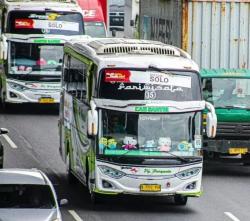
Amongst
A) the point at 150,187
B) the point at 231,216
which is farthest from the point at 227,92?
the point at 150,187

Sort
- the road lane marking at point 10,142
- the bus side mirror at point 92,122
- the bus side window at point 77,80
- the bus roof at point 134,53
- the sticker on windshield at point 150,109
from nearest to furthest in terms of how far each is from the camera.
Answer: the bus side mirror at point 92,122 < the sticker on windshield at point 150,109 < the bus roof at point 134,53 < the bus side window at point 77,80 < the road lane marking at point 10,142

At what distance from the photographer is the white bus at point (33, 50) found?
3875 centimetres

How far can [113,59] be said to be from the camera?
2320 cm

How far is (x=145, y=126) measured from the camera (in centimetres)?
→ 2306

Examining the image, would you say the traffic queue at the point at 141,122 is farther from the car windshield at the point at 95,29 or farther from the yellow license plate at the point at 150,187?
the car windshield at the point at 95,29

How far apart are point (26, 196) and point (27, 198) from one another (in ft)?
0.13

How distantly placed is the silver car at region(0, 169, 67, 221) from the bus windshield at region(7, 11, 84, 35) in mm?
19322

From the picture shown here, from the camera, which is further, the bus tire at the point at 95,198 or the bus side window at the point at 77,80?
the bus side window at the point at 77,80

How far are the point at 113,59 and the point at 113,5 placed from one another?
4927 centimetres

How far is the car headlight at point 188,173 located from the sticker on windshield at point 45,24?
1660cm

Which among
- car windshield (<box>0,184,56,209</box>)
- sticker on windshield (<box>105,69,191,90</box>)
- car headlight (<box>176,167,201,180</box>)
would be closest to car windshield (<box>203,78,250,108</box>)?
car headlight (<box>176,167,201,180</box>)

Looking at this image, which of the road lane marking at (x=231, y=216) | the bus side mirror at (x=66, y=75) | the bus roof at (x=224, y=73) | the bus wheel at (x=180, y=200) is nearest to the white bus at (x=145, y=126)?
the bus wheel at (x=180, y=200)

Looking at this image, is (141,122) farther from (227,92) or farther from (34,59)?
(34,59)

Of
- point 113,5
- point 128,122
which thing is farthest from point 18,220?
point 113,5
